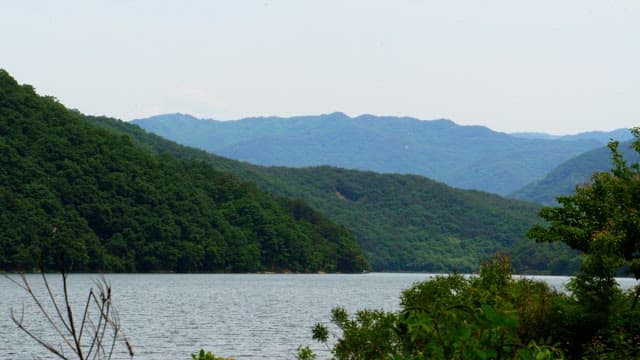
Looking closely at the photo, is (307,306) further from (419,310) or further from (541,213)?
(419,310)

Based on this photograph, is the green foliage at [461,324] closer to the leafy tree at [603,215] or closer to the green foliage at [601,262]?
the green foliage at [601,262]

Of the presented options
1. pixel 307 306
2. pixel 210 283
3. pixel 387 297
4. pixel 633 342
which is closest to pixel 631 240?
pixel 633 342

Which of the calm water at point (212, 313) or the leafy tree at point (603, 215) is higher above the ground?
the leafy tree at point (603, 215)

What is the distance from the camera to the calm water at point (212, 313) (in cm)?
7406

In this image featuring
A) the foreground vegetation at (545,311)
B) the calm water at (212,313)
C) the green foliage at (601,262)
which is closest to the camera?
the foreground vegetation at (545,311)

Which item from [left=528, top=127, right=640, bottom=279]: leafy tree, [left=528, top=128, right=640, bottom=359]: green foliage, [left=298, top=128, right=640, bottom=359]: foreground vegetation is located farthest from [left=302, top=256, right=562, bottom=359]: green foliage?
[left=528, top=127, right=640, bottom=279]: leafy tree

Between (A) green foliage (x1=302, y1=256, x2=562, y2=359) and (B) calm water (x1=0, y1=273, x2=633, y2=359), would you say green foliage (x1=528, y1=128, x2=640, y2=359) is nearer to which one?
(A) green foliage (x1=302, y1=256, x2=562, y2=359)

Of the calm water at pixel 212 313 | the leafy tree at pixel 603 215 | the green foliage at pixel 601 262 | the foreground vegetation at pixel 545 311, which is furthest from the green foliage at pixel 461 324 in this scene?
the calm water at pixel 212 313

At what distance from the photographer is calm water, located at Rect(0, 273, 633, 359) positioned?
7406 centimetres

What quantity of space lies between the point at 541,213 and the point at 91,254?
512 ft

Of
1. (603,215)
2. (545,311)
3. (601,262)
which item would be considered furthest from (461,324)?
(603,215)

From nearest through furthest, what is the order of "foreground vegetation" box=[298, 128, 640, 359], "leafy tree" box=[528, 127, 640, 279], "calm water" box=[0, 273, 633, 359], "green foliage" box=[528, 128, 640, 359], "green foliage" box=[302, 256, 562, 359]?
"green foliage" box=[302, 256, 562, 359]
"foreground vegetation" box=[298, 128, 640, 359]
"green foliage" box=[528, 128, 640, 359]
"leafy tree" box=[528, 127, 640, 279]
"calm water" box=[0, 273, 633, 359]

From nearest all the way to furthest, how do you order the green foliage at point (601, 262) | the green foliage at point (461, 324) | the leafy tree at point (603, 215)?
the green foliage at point (461, 324)
the green foliage at point (601, 262)
the leafy tree at point (603, 215)

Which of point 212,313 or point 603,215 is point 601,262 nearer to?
point 603,215
